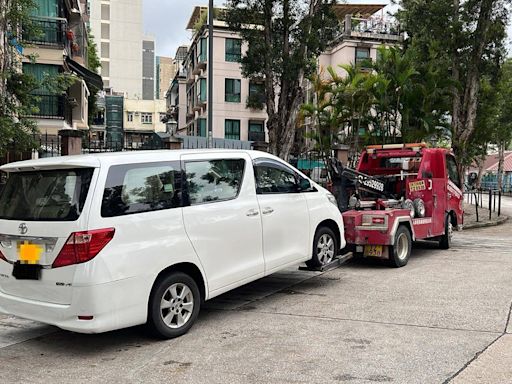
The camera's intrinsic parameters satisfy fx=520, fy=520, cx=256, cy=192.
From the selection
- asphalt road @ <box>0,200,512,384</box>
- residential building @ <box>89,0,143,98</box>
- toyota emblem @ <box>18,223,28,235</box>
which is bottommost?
asphalt road @ <box>0,200,512,384</box>

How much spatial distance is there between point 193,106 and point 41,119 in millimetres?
22307

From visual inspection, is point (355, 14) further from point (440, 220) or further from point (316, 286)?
point (316, 286)

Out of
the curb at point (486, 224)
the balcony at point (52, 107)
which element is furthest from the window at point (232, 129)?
the curb at point (486, 224)

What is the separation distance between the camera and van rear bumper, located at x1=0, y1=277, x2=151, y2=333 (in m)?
4.86

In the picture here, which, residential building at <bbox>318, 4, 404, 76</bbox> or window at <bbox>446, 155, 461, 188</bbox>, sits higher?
residential building at <bbox>318, 4, 404, 76</bbox>

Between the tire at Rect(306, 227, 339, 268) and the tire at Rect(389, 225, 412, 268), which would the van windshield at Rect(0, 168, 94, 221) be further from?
the tire at Rect(389, 225, 412, 268)

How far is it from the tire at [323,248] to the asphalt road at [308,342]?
17.0 inches

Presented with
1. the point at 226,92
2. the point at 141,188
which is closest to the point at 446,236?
the point at 141,188

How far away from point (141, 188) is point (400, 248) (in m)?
5.95

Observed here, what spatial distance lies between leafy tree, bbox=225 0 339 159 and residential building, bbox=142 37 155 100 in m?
99.7

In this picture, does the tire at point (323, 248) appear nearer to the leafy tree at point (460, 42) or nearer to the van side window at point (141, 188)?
the van side window at point (141, 188)

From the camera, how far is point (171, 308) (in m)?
5.60

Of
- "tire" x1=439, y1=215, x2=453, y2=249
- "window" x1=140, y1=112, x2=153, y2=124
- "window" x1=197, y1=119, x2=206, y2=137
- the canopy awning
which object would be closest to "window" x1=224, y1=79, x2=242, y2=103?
"window" x1=197, y1=119, x2=206, y2=137

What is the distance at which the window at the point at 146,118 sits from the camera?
7338 cm
